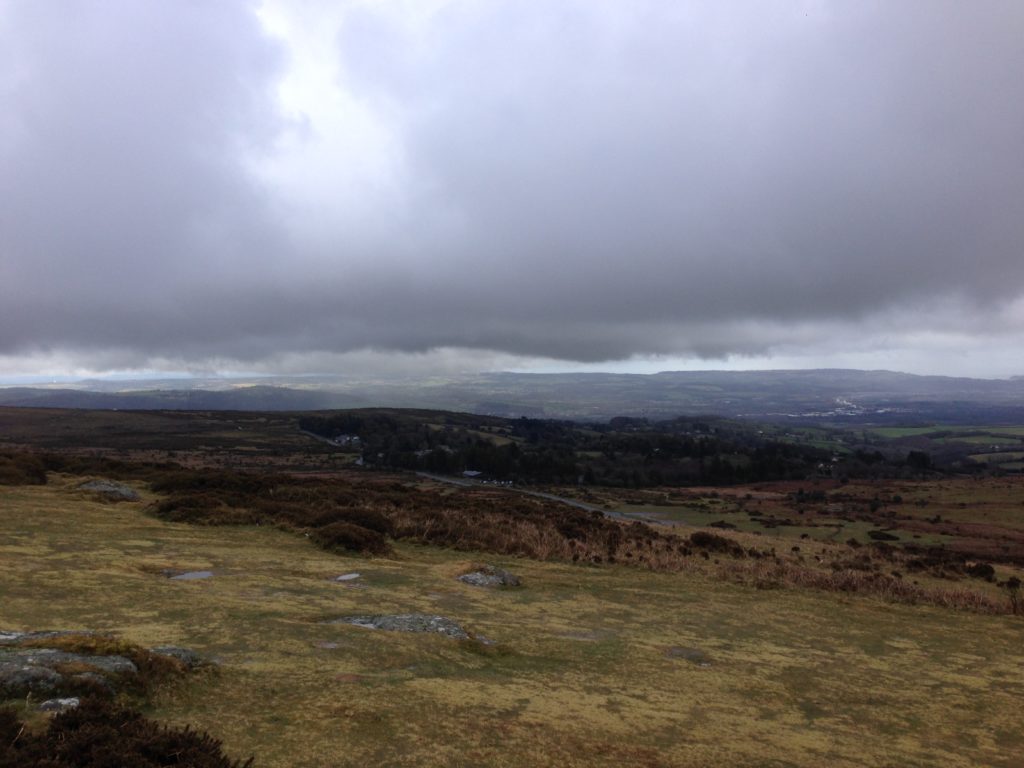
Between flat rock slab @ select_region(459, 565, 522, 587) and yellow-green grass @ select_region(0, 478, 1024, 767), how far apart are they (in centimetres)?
56

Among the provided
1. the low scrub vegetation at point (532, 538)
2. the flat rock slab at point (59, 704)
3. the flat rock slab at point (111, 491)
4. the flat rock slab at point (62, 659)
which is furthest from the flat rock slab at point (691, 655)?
the flat rock slab at point (111, 491)

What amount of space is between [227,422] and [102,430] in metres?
30.4

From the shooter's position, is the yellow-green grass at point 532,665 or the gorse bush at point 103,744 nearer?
the gorse bush at point 103,744

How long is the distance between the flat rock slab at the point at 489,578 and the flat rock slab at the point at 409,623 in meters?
4.99

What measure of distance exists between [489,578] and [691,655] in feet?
22.6

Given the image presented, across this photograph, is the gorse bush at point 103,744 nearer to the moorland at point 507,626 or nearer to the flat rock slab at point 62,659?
the moorland at point 507,626

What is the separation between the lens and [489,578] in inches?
655

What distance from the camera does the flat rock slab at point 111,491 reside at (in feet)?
83.0

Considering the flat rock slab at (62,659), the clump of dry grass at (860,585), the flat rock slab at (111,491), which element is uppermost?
the flat rock slab at (62,659)

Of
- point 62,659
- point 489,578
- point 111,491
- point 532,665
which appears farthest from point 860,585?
point 111,491

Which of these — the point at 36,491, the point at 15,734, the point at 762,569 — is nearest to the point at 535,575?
the point at 762,569

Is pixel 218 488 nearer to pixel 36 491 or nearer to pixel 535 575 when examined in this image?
pixel 36 491

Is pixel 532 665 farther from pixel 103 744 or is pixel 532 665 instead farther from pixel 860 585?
pixel 860 585

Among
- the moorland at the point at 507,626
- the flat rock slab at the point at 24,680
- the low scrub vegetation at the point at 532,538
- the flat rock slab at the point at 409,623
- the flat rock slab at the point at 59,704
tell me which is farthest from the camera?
the low scrub vegetation at the point at 532,538
